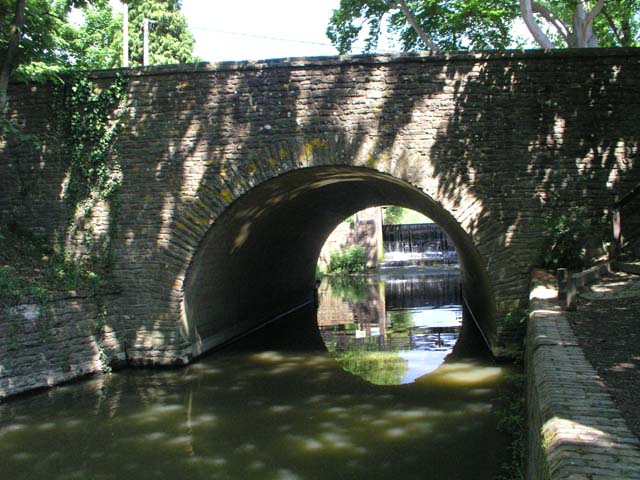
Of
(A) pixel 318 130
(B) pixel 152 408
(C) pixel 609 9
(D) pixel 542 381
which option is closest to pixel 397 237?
(C) pixel 609 9

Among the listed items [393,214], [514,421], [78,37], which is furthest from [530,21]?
[393,214]

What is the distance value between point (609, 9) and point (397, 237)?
1573 cm

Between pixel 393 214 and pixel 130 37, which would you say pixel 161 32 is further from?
pixel 393 214

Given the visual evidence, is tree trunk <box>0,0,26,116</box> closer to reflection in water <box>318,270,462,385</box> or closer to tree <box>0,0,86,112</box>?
tree <box>0,0,86,112</box>

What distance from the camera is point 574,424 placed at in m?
3.14

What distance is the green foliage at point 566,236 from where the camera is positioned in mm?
8680

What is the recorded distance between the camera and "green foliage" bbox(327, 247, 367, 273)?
27.3 m

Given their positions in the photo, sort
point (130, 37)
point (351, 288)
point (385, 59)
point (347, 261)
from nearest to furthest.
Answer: point (385, 59) < point (351, 288) < point (347, 261) < point (130, 37)

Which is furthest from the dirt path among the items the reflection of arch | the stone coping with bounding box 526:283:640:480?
the reflection of arch

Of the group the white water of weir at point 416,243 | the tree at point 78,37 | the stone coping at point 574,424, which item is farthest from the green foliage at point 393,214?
the stone coping at point 574,424

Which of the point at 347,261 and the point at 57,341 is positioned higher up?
the point at 347,261

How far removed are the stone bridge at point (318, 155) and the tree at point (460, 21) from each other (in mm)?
6226

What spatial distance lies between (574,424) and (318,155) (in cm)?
655

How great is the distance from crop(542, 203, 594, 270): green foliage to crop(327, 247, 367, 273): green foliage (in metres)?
18.6
